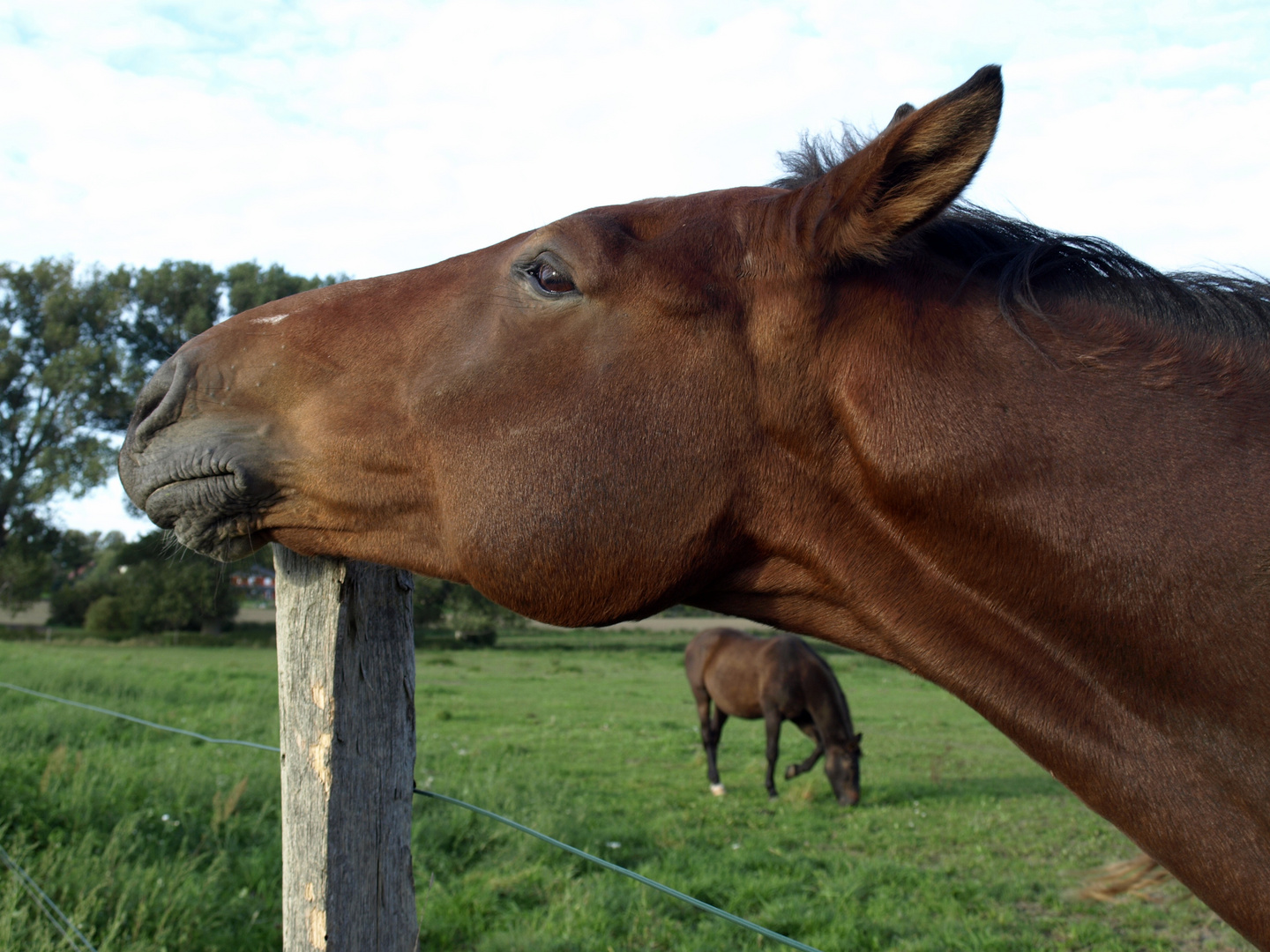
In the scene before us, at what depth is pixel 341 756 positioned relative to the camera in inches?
74.2

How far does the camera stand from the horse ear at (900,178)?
1.50 metres

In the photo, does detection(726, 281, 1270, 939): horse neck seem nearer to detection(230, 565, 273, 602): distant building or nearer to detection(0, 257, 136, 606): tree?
detection(230, 565, 273, 602): distant building

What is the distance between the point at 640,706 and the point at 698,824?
29.9ft

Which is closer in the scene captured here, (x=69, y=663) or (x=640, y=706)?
(x=69, y=663)

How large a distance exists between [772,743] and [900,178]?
989 centimetres

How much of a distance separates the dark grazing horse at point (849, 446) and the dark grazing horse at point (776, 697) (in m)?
8.54

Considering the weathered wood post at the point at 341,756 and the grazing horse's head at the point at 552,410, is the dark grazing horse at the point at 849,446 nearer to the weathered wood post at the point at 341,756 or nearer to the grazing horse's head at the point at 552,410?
the grazing horse's head at the point at 552,410

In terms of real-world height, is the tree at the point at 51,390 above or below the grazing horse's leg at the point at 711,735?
above

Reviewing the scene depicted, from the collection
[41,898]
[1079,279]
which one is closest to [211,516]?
[1079,279]

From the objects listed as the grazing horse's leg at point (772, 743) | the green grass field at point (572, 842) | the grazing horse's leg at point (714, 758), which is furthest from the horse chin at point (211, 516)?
the grazing horse's leg at point (772, 743)

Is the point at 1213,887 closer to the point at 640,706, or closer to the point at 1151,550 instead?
the point at 1151,550

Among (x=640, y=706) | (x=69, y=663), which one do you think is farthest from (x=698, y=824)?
(x=69, y=663)

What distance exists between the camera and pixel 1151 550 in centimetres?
142

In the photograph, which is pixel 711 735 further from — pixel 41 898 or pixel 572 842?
pixel 41 898
